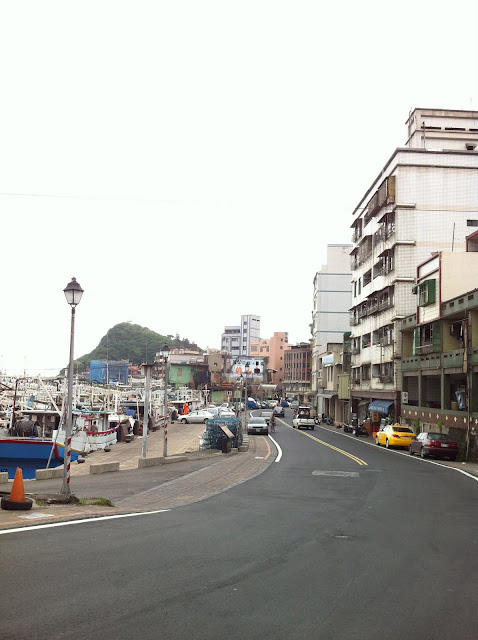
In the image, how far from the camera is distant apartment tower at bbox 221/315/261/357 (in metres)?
184

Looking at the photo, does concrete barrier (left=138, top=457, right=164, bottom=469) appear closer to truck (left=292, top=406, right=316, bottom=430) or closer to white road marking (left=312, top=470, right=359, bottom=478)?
white road marking (left=312, top=470, right=359, bottom=478)

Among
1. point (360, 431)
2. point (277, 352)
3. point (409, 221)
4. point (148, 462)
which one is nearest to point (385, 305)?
point (409, 221)

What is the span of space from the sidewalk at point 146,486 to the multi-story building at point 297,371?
405 feet

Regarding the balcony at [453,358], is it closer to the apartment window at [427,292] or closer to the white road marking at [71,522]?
the apartment window at [427,292]

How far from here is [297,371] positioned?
523ft

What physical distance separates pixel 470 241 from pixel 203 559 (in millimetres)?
41581

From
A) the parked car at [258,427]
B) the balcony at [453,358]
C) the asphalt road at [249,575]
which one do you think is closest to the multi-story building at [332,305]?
the parked car at [258,427]

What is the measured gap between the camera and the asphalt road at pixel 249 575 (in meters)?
6.05

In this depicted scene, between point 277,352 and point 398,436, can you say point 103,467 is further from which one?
point 277,352

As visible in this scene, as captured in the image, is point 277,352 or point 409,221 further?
point 277,352

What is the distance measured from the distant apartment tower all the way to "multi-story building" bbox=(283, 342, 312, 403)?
21.1 meters

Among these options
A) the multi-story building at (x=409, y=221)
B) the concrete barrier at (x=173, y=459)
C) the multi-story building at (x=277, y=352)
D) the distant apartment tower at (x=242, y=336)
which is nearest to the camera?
the concrete barrier at (x=173, y=459)

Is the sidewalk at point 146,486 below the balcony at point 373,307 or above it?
below

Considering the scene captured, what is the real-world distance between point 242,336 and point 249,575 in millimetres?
177209
